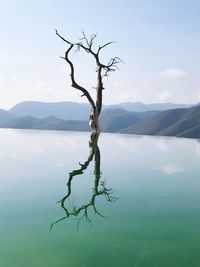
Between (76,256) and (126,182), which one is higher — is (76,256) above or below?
below

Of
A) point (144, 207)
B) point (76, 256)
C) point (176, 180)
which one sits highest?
point (176, 180)

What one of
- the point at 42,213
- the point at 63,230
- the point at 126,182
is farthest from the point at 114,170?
the point at 63,230

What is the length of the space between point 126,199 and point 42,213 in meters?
3.12

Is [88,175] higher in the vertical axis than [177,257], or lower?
higher

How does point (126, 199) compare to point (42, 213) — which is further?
point (126, 199)

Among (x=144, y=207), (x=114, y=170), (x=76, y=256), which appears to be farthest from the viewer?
(x=114, y=170)

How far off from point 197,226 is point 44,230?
359 centimetres

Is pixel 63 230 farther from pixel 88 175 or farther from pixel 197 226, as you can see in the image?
pixel 88 175

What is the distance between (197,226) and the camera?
27.6 ft

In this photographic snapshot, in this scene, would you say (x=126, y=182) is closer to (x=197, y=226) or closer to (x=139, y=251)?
(x=197, y=226)

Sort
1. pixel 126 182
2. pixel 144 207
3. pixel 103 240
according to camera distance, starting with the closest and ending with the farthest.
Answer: pixel 103 240 < pixel 144 207 < pixel 126 182

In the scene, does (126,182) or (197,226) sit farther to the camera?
(126,182)

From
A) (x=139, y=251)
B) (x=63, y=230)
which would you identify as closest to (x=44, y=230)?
(x=63, y=230)

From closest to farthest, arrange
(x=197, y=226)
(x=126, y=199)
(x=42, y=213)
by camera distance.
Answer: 1. (x=197, y=226)
2. (x=42, y=213)
3. (x=126, y=199)
